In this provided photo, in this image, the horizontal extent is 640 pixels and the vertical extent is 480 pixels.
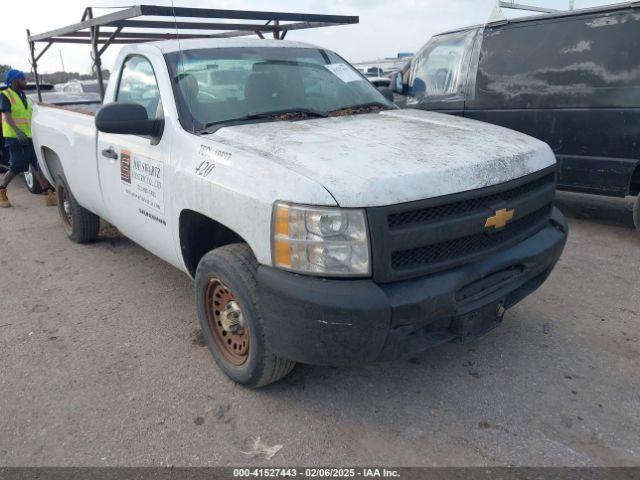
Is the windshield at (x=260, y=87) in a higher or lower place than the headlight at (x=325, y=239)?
higher

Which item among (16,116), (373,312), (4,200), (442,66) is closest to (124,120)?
(373,312)

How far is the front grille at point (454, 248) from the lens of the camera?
227 centimetres

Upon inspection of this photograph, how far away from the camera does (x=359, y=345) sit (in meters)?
2.21

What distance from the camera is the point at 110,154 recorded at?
372 cm

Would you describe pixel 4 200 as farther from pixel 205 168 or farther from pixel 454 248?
pixel 454 248

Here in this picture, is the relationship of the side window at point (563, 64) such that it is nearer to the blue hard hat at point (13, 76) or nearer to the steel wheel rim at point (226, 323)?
the steel wheel rim at point (226, 323)

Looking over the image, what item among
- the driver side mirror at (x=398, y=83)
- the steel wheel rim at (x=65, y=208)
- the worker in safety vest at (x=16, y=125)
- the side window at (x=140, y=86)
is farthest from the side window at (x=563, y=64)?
the worker in safety vest at (x=16, y=125)

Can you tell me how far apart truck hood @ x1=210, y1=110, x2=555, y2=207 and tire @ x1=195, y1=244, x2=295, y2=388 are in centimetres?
56

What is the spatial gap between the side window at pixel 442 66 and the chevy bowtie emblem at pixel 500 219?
12.7ft

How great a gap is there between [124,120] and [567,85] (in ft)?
13.8

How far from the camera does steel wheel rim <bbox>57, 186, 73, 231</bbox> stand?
5.43 meters

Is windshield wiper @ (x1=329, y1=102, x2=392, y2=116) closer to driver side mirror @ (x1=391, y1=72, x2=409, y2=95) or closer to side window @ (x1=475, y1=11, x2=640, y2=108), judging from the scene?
side window @ (x1=475, y1=11, x2=640, y2=108)

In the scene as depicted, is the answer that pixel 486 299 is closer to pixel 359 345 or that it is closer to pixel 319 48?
pixel 359 345

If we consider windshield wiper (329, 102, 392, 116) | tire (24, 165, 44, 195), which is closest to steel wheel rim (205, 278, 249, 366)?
windshield wiper (329, 102, 392, 116)
